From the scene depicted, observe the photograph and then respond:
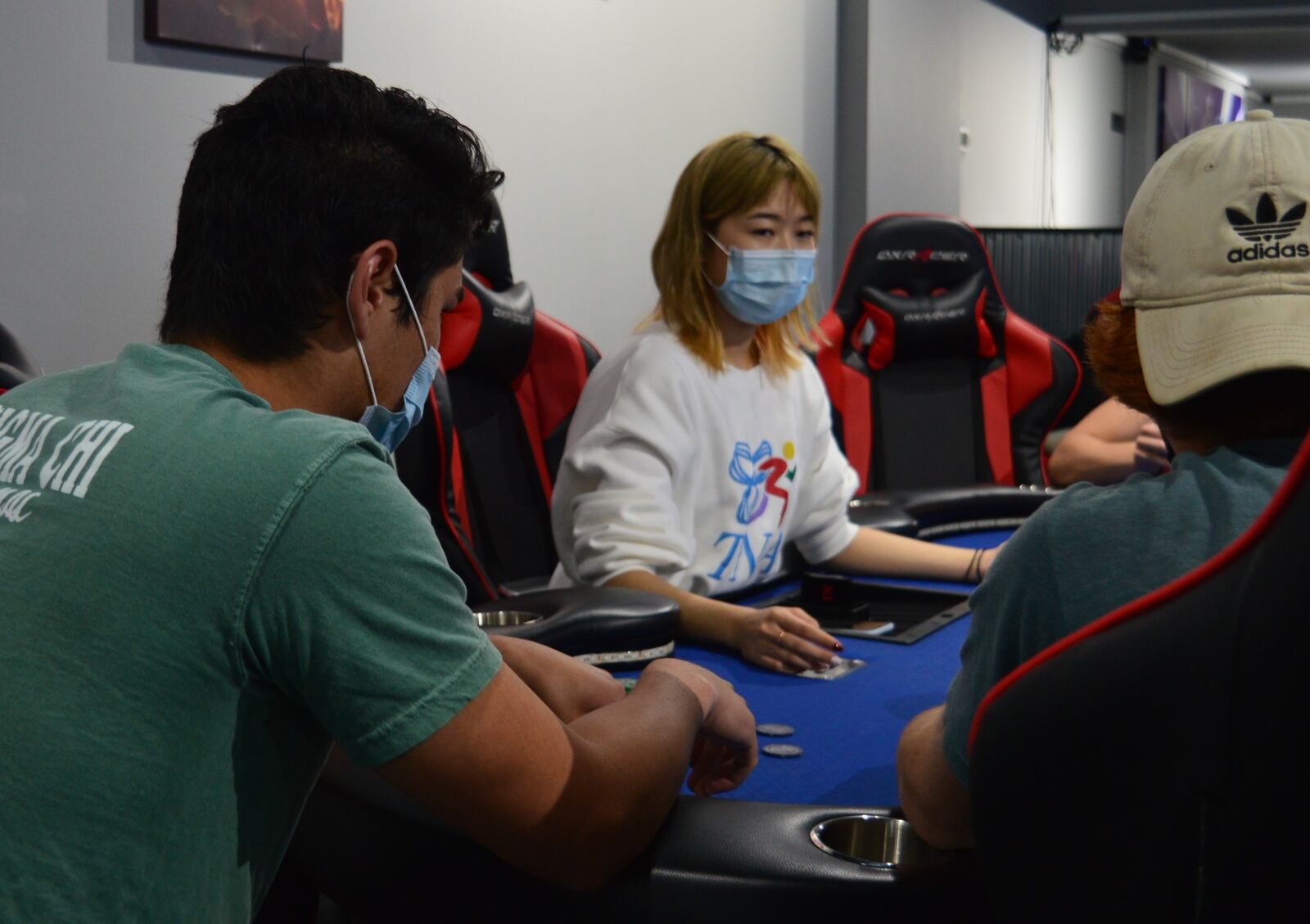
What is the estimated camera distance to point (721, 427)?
220 centimetres

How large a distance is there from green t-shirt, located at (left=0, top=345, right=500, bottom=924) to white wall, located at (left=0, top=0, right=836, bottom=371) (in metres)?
1.73

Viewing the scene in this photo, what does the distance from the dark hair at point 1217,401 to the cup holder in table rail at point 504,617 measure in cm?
92

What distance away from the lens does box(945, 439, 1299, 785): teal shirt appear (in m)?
0.82

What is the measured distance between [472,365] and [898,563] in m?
0.89

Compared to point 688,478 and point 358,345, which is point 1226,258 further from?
point 688,478

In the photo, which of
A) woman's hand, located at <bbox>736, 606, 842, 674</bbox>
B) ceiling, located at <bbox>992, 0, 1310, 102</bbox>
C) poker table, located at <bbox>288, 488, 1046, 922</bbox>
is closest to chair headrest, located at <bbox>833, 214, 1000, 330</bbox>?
woman's hand, located at <bbox>736, 606, 842, 674</bbox>

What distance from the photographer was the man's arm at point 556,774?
87 centimetres

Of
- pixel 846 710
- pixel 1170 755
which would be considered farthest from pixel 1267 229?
pixel 846 710

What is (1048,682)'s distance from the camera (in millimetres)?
638

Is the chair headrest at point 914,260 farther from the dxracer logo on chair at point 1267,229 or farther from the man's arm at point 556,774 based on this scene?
the dxracer logo on chair at point 1267,229

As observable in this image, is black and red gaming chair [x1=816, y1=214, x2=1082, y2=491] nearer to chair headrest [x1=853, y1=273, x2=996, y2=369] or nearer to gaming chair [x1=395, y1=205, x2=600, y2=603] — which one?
chair headrest [x1=853, y1=273, x2=996, y2=369]

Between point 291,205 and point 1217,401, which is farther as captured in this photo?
point 291,205

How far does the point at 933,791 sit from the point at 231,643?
20.2 inches

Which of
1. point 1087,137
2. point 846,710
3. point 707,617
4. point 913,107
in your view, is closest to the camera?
point 846,710
